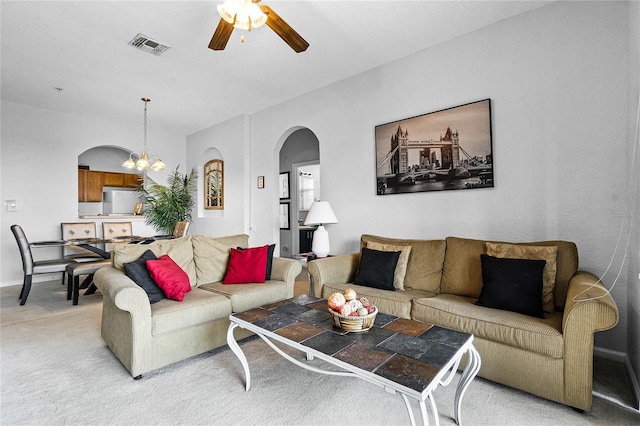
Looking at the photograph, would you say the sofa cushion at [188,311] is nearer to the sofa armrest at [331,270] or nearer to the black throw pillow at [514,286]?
the sofa armrest at [331,270]

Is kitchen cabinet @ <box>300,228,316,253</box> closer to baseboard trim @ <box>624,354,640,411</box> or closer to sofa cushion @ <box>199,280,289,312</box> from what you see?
sofa cushion @ <box>199,280,289,312</box>

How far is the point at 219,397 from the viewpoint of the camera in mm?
1980

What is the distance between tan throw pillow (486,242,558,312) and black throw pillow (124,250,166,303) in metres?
2.68

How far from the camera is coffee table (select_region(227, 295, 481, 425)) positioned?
4.31 feet

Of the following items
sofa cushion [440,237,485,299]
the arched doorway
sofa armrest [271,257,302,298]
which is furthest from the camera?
the arched doorway

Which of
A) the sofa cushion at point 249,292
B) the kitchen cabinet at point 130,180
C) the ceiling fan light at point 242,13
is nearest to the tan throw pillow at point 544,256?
the sofa cushion at point 249,292

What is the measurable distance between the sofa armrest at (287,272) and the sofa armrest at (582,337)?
2146 millimetres

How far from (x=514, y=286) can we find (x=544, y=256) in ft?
1.20

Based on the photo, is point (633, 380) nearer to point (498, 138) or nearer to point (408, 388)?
point (408, 388)

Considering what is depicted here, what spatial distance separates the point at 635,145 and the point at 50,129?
741 cm

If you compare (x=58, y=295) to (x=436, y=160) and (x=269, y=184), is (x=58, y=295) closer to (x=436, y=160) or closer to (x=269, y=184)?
(x=269, y=184)

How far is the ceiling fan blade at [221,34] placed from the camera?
2.32 metres

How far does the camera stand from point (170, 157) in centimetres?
689

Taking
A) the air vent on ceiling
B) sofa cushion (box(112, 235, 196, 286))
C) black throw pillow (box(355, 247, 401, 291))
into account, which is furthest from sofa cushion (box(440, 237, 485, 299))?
the air vent on ceiling
